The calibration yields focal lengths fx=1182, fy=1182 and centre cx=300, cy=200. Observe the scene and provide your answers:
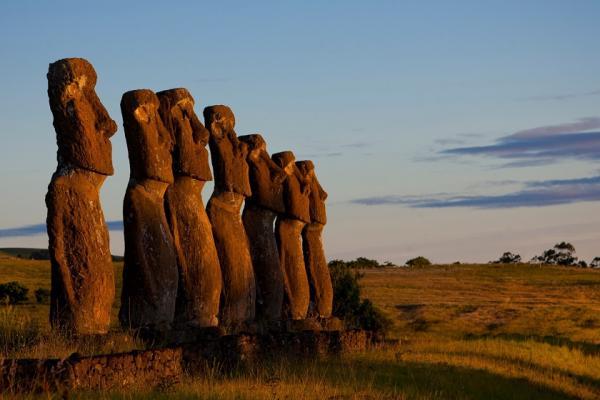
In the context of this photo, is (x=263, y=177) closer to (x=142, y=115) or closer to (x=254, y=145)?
(x=254, y=145)

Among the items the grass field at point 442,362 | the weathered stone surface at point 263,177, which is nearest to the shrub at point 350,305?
the grass field at point 442,362

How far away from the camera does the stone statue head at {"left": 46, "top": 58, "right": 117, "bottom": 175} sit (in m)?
14.3

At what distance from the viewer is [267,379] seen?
1400cm

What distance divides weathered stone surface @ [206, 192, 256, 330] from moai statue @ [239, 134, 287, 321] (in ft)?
3.91

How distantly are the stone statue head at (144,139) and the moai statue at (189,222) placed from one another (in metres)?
1.02

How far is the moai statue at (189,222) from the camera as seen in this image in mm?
17391

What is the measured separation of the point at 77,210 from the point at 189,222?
357 centimetres

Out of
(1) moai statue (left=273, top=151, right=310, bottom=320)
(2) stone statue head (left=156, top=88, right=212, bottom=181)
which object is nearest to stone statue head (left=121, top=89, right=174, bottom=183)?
(2) stone statue head (left=156, top=88, right=212, bottom=181)

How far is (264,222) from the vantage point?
69.5 feet

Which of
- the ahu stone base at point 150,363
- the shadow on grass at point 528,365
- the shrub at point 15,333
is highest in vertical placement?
the shrub at point 15,333

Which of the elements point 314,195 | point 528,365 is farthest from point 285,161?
point 528,365

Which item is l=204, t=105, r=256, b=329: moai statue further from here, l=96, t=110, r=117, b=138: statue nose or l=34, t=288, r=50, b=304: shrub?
l=34, t=288, r=50, b=304: shrub

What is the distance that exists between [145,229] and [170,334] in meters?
1.45

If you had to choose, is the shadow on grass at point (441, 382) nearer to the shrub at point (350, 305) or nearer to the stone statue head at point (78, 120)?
the stone statue head at point (78, 120)
